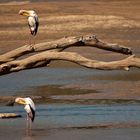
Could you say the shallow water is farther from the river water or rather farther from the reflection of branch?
the reflection of branch

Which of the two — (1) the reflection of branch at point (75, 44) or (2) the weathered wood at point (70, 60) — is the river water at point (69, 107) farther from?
(1) the reflection of branch at point (75, 44)

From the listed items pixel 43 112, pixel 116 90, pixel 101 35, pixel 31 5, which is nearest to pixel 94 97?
pixel 116 90

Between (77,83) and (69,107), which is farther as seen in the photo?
(77,83)

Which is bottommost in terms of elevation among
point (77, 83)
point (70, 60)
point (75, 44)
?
point (77, 83)

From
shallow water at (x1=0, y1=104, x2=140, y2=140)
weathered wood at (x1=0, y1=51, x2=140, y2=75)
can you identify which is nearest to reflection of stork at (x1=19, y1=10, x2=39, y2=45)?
weathered wood at (x1=0, y1=51, x2=140, y2=75)

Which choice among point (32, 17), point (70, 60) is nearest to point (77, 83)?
point (32, 17)

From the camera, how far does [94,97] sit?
68.3 feet

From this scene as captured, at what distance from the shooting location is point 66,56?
17.7m

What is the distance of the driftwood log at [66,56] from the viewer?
57.1 feet

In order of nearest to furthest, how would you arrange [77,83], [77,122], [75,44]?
[77,122], [75,44], [77,83]

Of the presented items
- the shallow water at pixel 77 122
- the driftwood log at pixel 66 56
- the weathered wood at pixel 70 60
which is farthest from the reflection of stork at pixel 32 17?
the shallow water at pixel 77 122

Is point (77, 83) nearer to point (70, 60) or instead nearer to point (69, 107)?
point (69, 107)

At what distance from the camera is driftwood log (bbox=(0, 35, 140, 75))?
17.4m

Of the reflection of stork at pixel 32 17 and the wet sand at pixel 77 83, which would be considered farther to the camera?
the reflection of stork at pixel 32 17
